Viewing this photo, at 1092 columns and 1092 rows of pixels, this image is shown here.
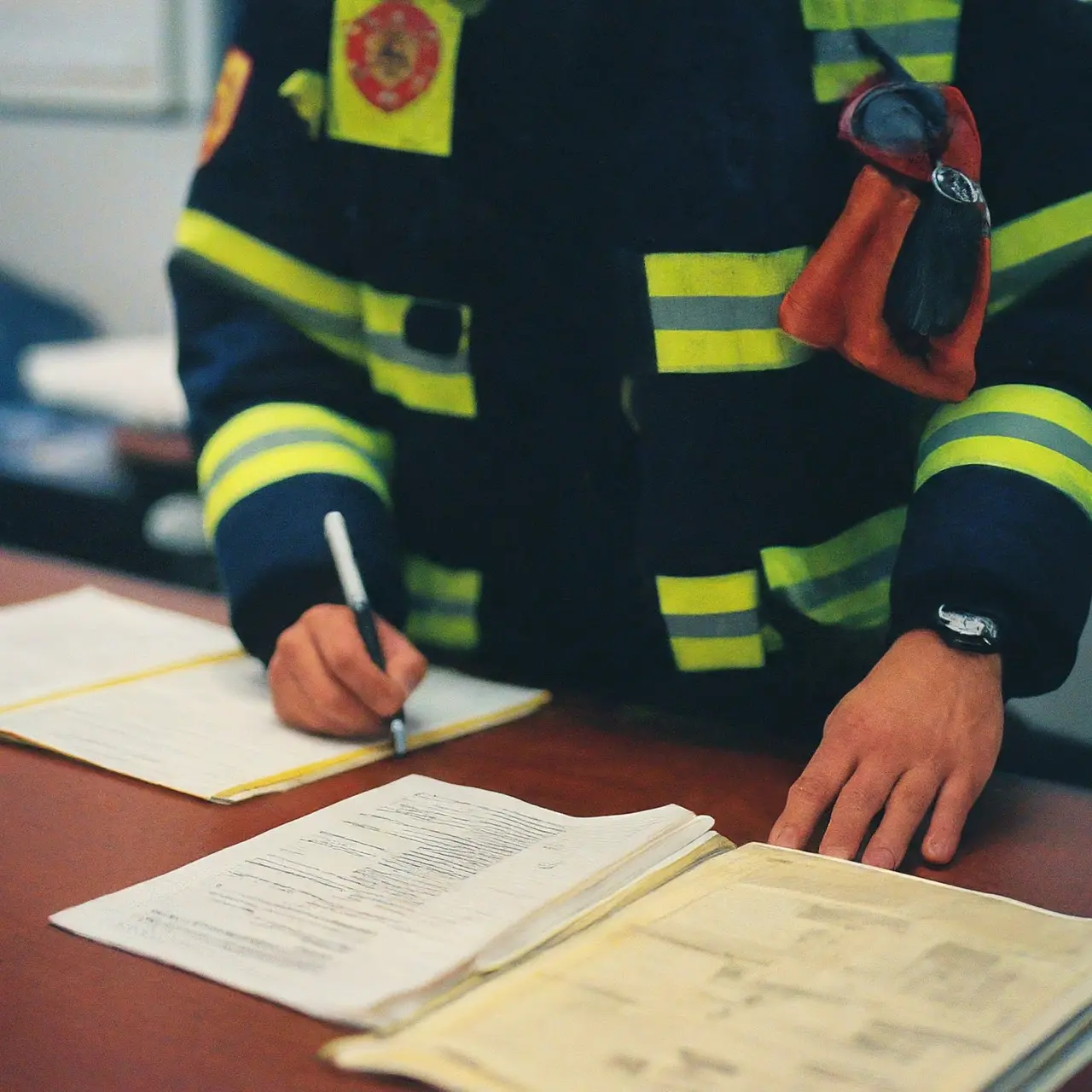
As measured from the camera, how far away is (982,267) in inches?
33.3

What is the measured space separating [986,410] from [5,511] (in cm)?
195

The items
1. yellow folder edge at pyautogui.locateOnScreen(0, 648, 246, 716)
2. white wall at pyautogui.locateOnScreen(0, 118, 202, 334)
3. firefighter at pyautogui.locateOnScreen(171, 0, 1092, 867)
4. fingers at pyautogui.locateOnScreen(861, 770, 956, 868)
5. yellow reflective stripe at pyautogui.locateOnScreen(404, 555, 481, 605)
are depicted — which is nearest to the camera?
fingers at pyautogui.locateOnScreen(861, 770, 956, 868)

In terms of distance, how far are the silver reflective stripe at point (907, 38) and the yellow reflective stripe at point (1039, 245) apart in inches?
4.5

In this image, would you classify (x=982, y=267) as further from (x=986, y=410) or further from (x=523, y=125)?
(x=523, y=125)

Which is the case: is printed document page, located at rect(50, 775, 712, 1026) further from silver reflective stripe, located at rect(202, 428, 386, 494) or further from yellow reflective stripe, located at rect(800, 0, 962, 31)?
yellow reflective stripe, located at rect(800, 0, 962, 31)

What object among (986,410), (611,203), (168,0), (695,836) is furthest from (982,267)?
(168,0)

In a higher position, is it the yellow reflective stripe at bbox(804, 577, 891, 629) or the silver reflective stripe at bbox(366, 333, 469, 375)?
the silver reflective stripe at bbox(366, 333, 469, 375)

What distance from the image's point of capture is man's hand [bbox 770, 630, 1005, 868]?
2.42ft

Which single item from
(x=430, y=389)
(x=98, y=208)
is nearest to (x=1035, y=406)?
(x=430, y=389)

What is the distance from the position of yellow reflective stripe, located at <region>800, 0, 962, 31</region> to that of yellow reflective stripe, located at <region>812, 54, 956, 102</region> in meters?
0.02

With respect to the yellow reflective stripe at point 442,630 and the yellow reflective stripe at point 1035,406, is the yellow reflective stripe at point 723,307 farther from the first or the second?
the yellow reflective stripe at point 442,630

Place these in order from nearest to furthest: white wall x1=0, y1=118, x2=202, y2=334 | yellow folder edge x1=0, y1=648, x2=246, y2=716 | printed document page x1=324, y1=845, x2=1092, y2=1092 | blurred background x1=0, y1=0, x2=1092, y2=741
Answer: printed document page x1=324, y1=845, x2=1092, y2=1092, yellow folder edge x1=0, y1=648, x2=246, y2=716, blurred background x1=0, y1=0, x2=1092, y2=741, white wall x1=0, y1=118, x2=202, y2=334

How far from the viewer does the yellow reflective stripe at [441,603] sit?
1.06 metres

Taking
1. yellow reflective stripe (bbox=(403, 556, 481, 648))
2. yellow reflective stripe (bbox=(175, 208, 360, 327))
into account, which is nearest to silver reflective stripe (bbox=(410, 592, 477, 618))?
yellow reflective stripe (bbox=(403, 556, 481, 648))
